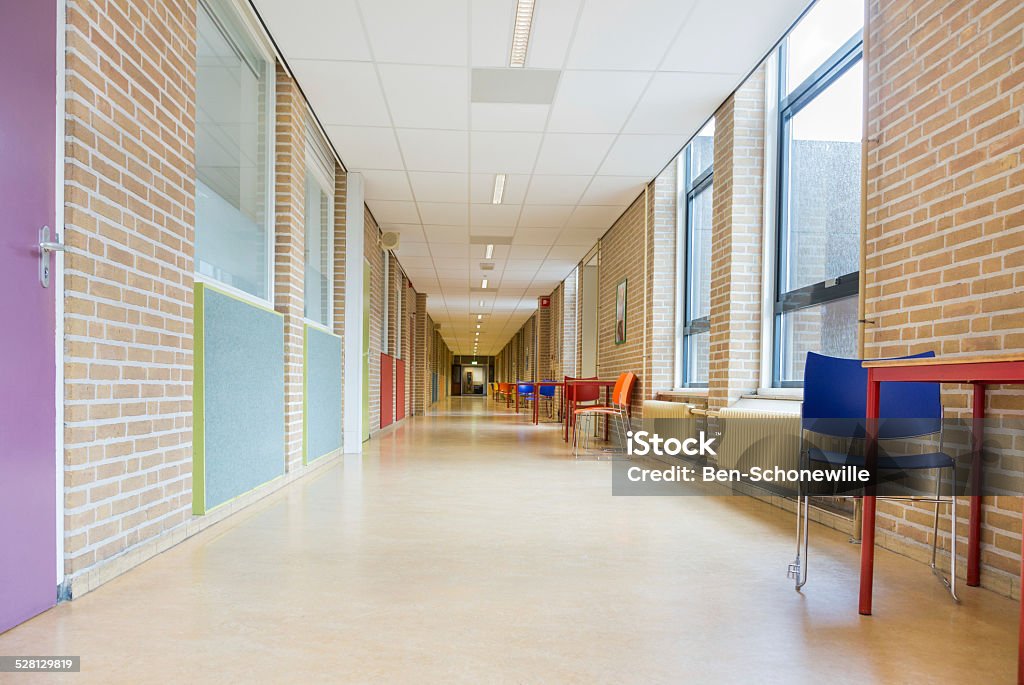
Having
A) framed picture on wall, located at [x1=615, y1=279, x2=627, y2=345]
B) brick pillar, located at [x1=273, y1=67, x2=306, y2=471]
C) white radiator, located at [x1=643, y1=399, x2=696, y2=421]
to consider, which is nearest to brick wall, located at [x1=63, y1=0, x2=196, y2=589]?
brick pillar, located at [x1=273, y1=67, x2=306, y2=471]

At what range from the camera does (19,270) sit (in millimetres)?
1971

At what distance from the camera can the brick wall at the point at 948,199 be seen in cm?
241

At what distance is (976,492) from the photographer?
2520 millimetres

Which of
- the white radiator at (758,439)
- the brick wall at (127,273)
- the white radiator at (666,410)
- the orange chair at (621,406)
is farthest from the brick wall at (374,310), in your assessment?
the brick wall at (127,273)

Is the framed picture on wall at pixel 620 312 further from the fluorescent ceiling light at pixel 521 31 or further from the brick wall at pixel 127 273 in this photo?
the brick wall at pixel 127 273

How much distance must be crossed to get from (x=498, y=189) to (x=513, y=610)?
5.74m

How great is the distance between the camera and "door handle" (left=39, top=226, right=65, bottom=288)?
207 centimetres

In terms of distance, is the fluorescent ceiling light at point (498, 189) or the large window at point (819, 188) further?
the fluorescent ceiling light at point (498, 189)

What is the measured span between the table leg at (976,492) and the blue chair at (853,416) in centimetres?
7

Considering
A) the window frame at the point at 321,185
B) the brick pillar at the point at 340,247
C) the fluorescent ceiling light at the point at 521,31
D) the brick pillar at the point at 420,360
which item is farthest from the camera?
the brick pillar at the point at 420,360

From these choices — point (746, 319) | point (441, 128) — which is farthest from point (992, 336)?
point (441, 128)

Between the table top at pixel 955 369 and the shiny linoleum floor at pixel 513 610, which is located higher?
the table top at pixel 955 369

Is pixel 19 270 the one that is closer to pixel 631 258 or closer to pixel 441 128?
pixel 441 128

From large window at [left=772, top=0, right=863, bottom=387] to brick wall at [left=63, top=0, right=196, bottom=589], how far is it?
342 cm
